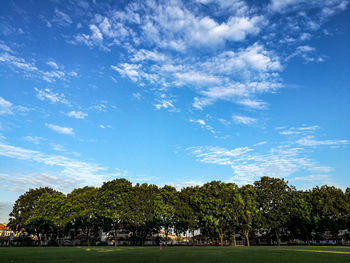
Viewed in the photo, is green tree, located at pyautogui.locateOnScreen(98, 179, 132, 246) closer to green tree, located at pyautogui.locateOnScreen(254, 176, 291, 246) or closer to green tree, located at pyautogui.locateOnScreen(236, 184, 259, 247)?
green tree, located at pyautogui.locateOnScreen(236, 184, 259, 247)

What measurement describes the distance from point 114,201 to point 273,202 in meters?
46.4

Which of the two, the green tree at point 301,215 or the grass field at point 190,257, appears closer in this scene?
the grass field at point 190,257

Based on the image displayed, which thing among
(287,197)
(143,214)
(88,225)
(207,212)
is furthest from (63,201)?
(287,197)

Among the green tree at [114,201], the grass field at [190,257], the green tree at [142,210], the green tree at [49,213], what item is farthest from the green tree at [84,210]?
the grass field at [190,257]

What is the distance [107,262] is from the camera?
1892 cm

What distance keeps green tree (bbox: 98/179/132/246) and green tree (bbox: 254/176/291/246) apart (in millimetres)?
39604

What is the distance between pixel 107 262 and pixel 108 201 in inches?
2368

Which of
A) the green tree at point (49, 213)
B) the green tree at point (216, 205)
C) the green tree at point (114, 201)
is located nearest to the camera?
the green tree at point (216, 205)

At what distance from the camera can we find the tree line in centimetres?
7125

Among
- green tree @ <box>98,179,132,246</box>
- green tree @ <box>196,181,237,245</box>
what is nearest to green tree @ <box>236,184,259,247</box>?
green tree @ <box>196,181,237,245</box>

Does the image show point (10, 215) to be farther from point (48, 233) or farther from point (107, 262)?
point (107, 262)

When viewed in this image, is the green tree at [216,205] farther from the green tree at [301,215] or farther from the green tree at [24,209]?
the green tree at [24,209]

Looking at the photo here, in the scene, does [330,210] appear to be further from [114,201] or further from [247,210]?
[114,201]

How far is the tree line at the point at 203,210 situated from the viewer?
71250 millimetres
